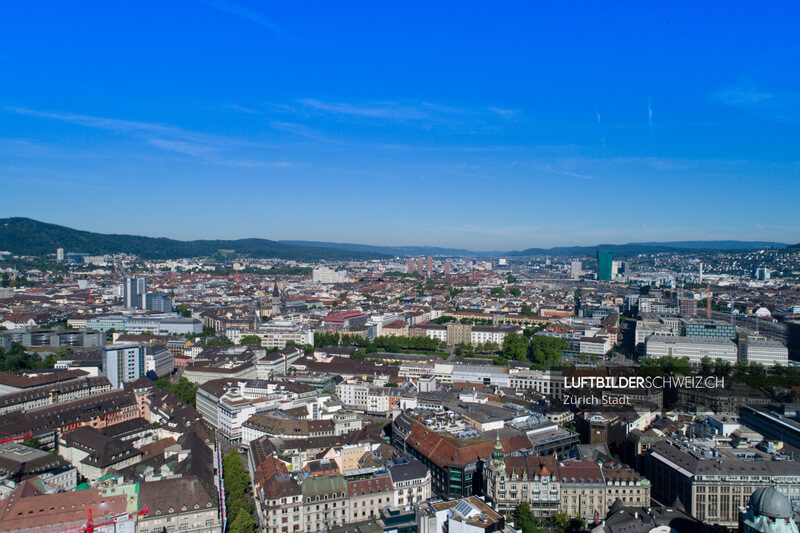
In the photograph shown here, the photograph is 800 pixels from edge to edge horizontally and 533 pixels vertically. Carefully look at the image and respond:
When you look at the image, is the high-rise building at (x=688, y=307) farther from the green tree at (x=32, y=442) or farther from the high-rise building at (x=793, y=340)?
the green tree at (x=32, y=442)

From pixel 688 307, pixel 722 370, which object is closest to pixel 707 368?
pixel 722 370

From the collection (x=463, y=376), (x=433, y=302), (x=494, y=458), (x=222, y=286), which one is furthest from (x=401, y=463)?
(x=222, y=286)

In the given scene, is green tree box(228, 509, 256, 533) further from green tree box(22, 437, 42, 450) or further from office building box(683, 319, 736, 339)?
office building box(683, 319, 736, 339)

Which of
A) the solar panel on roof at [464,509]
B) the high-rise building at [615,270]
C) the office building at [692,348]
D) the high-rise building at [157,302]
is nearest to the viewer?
the solar panel on roof at [464,509]

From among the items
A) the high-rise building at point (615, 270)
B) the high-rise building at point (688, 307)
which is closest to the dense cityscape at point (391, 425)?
the high-rise building at point (688, 307)

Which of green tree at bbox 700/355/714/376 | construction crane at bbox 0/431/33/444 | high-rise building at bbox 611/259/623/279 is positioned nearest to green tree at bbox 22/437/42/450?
construction crane at bbox 0/431/33/444

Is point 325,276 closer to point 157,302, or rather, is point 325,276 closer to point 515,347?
point 157,302
